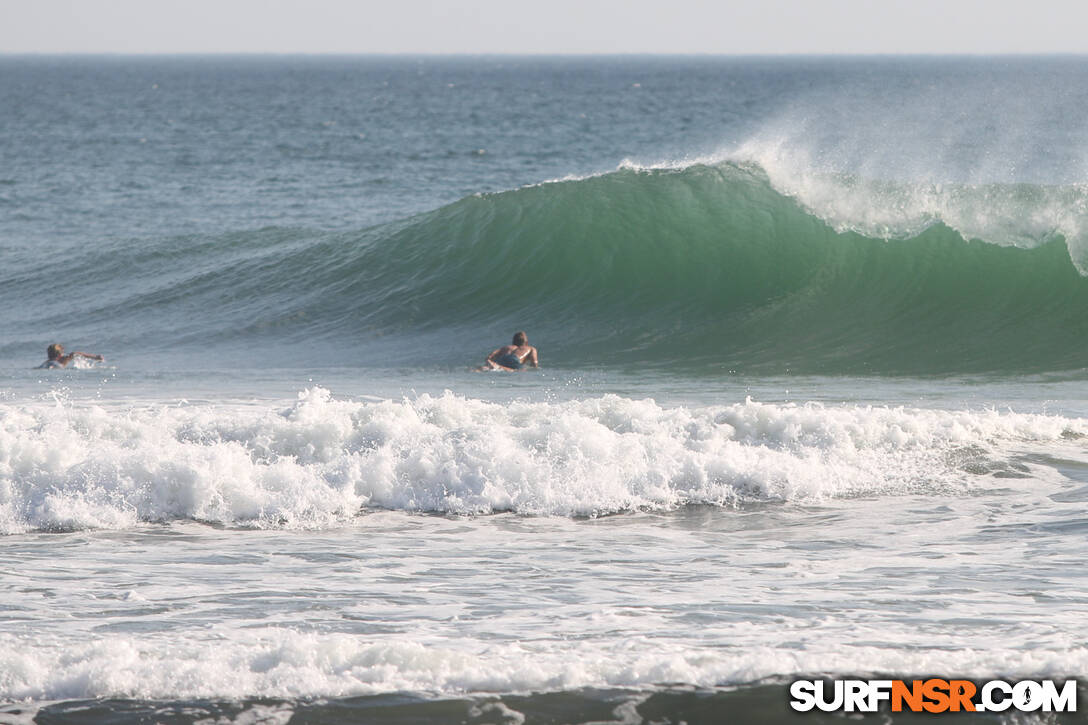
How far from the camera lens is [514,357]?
12.9 meters

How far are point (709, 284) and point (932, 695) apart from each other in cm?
1139

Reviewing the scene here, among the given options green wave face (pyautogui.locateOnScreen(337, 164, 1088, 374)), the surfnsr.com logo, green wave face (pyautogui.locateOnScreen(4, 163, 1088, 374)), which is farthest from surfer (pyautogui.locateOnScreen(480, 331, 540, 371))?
the surfnsr.com logo

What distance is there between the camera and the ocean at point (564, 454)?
198 inches

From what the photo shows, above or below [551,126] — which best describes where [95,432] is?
below

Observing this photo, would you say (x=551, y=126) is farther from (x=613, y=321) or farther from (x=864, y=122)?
(x=613, y=321)

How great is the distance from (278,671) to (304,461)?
349 centimetres

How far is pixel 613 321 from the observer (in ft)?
49.9

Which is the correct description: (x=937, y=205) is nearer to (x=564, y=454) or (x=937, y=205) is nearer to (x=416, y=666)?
(x=564, y=454)

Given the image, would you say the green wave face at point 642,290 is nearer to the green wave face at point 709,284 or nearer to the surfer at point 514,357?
the green wave face at point 709,284

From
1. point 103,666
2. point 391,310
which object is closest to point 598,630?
point 103,666

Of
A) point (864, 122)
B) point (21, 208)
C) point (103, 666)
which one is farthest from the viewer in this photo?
point (864, 122)

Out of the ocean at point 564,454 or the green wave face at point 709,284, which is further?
the green wave face at point 709,284

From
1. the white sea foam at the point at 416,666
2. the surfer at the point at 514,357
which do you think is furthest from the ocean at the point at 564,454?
the surfer at the point at 514,357

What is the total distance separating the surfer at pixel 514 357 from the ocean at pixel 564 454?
0.84 ft
